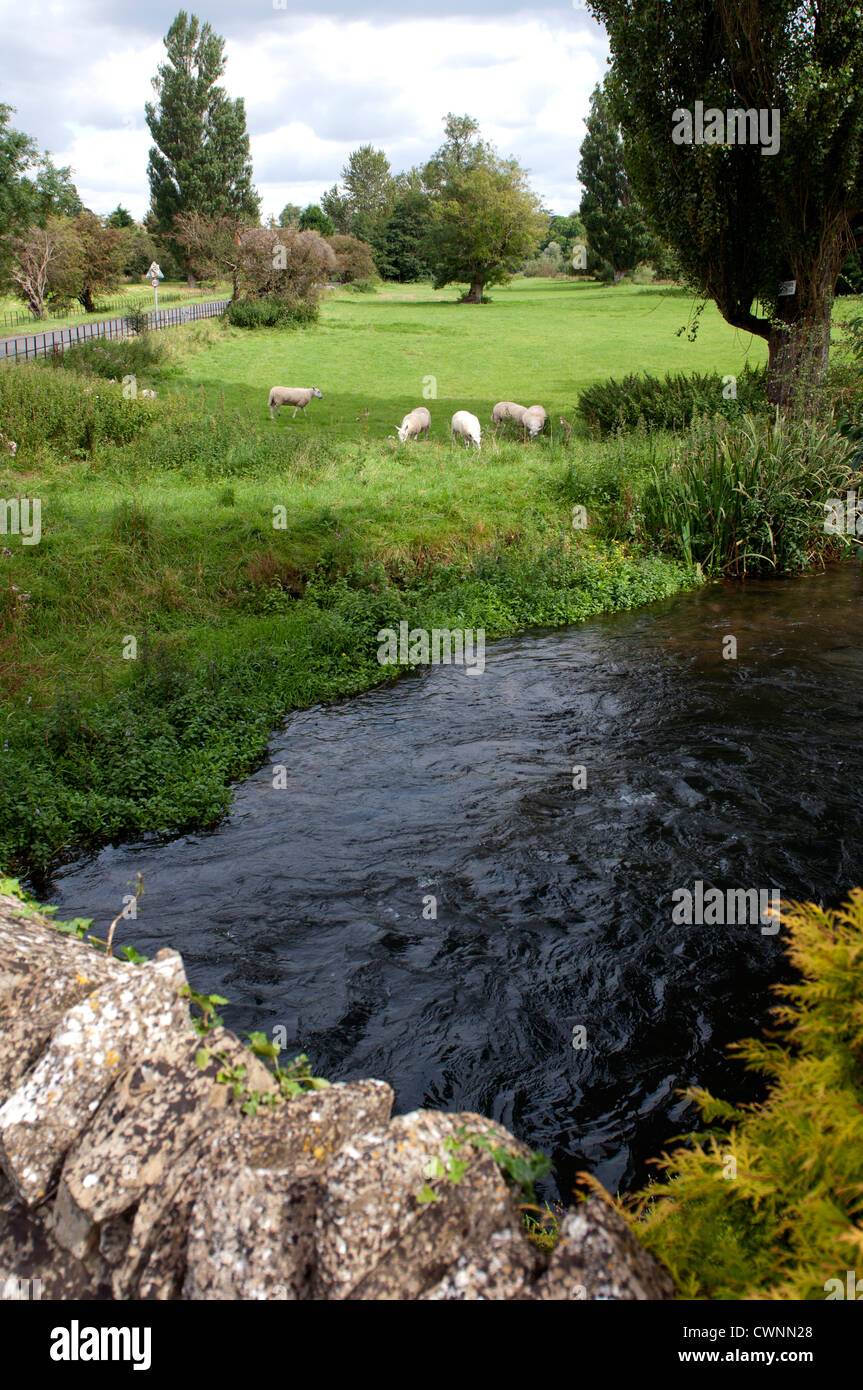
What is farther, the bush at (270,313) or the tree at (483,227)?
the tree at (483,227)

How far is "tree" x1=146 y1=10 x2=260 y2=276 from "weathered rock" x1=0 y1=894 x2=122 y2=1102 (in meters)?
84.5

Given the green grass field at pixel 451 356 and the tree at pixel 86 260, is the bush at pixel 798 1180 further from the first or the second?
the tree at pixel 86 260

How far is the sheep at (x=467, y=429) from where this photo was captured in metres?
21.2

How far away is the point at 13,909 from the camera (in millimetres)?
4488

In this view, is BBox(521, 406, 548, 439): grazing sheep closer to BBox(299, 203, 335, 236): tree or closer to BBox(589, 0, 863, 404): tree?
BBox(589, 0, 863, 404): tree

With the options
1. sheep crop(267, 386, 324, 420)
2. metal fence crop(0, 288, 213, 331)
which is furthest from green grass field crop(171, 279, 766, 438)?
metal fence crop(0, 288, 213, 331)

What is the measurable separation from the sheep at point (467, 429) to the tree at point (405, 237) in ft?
205

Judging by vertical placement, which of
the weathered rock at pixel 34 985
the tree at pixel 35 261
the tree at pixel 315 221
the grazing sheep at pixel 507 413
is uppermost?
the tree at pixel 315 221

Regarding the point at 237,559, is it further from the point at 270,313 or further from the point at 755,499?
the point at 270,313

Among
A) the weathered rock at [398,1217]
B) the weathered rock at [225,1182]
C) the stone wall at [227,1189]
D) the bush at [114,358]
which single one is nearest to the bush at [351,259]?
the bush at [114,358]

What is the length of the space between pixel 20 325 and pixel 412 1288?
55.3 m

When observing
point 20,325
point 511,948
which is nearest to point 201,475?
point 511,948

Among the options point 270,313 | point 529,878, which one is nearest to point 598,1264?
point 529,878

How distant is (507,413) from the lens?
22.8 m
